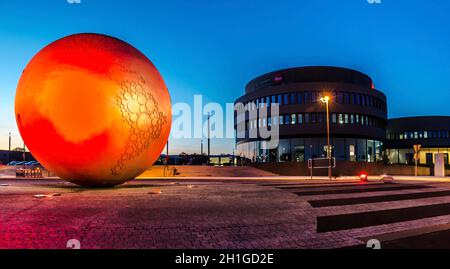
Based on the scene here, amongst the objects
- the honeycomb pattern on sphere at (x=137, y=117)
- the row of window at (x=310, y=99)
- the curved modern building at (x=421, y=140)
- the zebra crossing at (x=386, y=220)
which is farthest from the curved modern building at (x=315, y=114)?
the honeycomb pattern on sphere at (x=137, y=117)

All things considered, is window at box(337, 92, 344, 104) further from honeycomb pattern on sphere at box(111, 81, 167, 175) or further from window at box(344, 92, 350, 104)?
honeycomb pattern on sphere at box(111, 81, 167, 175)

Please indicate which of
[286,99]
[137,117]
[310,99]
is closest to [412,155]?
[310,99]

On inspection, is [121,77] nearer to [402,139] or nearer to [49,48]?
[49,48]

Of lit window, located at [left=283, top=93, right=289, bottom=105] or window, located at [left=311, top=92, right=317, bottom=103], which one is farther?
lit window, located at [left=283, top=93, right=289, bottom=105]

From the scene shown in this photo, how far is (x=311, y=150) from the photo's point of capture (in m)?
59.8

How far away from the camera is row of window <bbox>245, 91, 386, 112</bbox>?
194 ft

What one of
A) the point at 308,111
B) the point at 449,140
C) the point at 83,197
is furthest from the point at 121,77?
the point at 449,140

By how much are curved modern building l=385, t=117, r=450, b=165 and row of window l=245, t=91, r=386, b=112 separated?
29882 millimetres

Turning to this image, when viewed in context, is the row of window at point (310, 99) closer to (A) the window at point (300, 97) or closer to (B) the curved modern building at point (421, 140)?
(A) the window at point (300, 97)

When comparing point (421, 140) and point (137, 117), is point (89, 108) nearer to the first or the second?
point (137, 117)

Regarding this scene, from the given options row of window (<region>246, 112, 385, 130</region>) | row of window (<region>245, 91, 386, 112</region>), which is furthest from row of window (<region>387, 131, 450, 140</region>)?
row of window (<region>246, 112, 385, 130</region>)

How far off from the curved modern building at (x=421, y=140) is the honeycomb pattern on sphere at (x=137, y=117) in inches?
3406

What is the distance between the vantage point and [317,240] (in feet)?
20.3

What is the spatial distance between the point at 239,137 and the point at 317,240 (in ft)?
209
